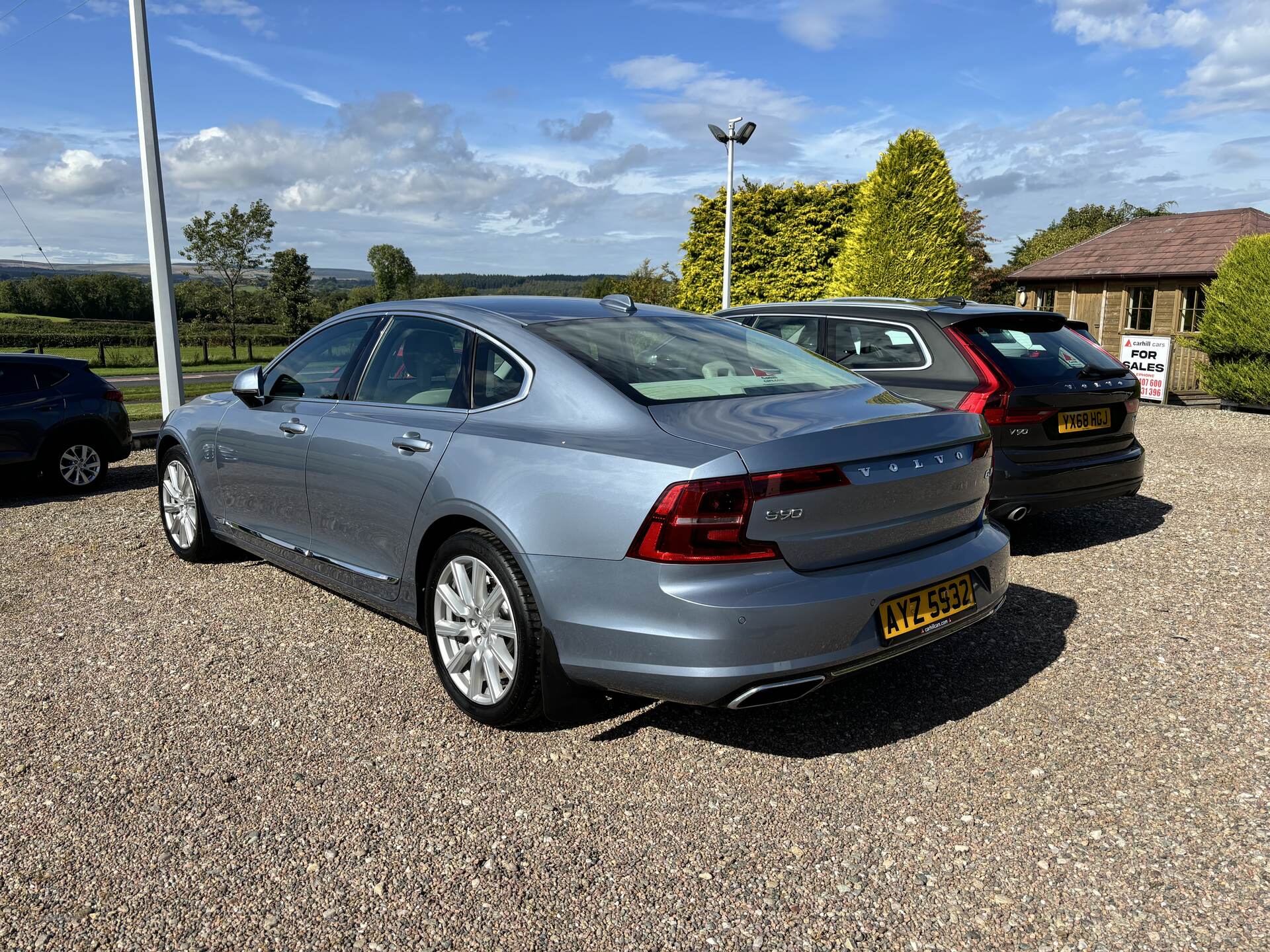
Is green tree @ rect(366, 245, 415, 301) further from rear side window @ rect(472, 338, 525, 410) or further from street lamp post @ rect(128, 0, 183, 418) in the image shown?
rear side window @ rect(472, 338, 525, 410)

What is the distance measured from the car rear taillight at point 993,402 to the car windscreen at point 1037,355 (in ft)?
0.23

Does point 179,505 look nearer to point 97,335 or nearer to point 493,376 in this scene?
point 493,376

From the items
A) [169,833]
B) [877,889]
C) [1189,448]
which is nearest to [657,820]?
[877,889]

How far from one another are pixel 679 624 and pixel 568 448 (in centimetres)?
73

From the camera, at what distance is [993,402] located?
5.67 meters

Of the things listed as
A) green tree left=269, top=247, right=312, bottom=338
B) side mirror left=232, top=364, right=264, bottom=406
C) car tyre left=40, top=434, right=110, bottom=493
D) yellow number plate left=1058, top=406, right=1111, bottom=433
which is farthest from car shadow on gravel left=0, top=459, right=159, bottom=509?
green tree left=269, top=247, right=312, bottom=338

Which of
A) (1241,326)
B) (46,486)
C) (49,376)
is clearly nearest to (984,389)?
(49,376)

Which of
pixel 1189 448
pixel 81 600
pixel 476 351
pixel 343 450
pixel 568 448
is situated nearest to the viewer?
pixel 568 448

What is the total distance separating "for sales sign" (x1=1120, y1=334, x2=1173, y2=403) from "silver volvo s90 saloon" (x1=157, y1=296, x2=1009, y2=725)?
15158mm

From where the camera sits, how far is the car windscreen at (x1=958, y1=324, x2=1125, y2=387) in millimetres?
5828

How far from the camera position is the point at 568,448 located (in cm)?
324

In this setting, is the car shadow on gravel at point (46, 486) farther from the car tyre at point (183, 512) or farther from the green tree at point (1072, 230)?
the green tree at point (1072, 230)

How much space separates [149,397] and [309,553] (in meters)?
23.9

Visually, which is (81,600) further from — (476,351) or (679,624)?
(679,624)
